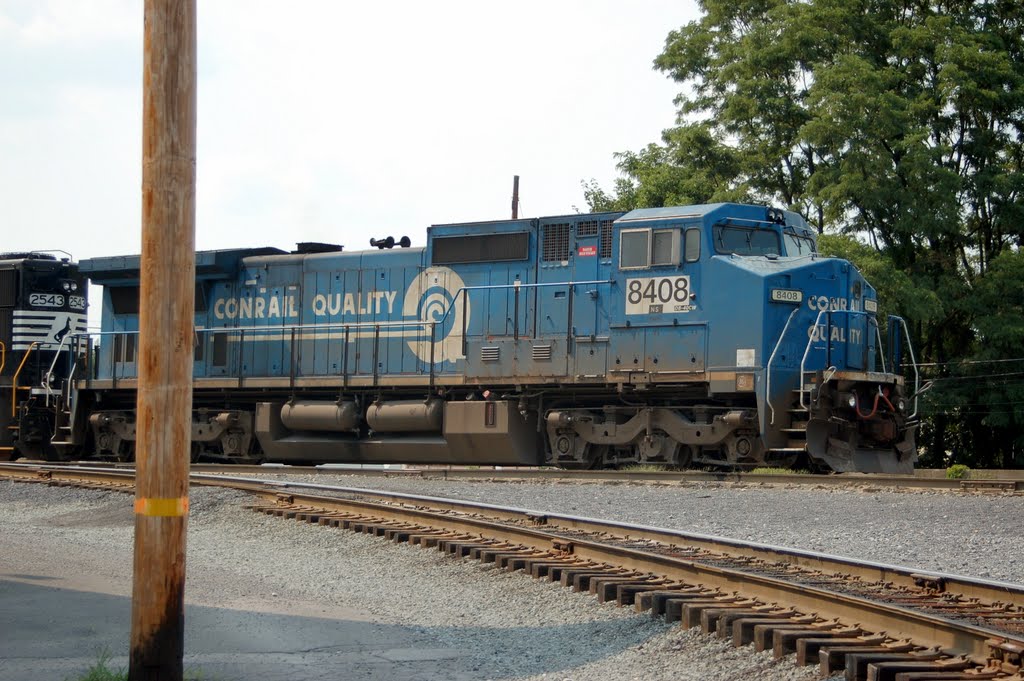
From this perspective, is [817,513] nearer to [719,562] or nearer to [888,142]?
[719,562]

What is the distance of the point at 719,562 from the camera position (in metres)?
7.70

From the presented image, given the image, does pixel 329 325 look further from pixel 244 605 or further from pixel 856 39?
pixel 856 39

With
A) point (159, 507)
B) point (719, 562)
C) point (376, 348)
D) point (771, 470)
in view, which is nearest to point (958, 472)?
point (771, 470)

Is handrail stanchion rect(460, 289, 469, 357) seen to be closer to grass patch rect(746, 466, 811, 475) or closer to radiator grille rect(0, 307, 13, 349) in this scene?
grass patch rect(746, 466, 811, 475)

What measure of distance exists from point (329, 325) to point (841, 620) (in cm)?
1272

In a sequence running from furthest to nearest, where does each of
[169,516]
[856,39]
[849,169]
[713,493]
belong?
[856,39], [849,169], [713,493], [169,516]

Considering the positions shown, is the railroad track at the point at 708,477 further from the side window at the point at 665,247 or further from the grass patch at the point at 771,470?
the side window at the point at 665,247

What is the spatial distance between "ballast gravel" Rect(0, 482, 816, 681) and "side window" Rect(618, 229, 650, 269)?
5.58 m

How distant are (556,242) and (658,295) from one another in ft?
5.63

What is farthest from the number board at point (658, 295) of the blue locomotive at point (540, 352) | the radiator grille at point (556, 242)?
the radiator grille at point (556, 242)

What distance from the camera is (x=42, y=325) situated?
67.3 ft

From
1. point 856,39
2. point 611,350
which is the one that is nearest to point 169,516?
point 611,350

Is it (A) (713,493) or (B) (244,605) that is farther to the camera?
(A) (713,493)

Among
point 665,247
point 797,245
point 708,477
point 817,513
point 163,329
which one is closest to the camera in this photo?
point 163,329
